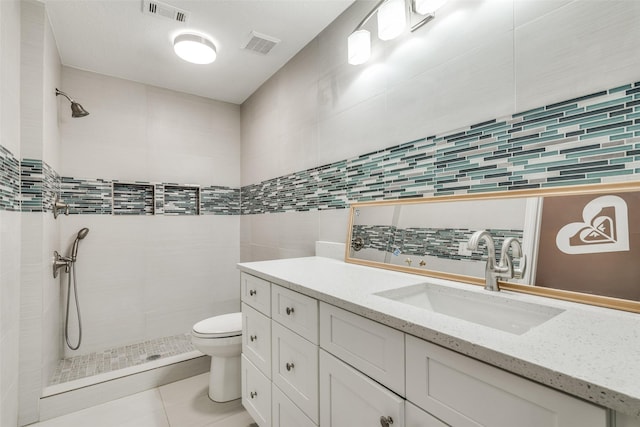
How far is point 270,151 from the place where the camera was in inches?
106

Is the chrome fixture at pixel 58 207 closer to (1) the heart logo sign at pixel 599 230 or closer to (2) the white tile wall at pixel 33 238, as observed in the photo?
(2) the white tile wall at pixel 33 238

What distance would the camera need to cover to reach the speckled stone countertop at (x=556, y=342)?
465 mm

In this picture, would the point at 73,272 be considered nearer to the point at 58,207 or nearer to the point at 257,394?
the point at 58,207

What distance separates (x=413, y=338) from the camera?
0.74 metres

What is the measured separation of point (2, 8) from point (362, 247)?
206 centimetres

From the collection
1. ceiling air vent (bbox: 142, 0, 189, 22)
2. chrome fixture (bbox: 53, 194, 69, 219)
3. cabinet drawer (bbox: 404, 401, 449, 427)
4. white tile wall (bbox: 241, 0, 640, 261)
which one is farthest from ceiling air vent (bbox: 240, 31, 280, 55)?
cabinet drawer (bbox: 404, 401, 449, 427)

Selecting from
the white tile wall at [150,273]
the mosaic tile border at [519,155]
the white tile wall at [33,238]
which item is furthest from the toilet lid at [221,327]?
the mosaic tile border at [519,155]

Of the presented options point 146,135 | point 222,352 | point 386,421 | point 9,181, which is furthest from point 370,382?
point 146,135

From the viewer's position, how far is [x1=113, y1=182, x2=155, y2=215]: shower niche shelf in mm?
2621

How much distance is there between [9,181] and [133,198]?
1.26 metres

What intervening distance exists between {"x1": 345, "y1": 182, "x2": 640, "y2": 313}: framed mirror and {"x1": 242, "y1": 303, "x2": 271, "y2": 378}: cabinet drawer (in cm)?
71

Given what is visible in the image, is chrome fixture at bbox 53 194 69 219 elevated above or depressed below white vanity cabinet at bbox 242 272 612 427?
above

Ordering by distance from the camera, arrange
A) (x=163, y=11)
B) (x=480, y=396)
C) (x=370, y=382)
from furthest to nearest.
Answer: (x=163, y=11)
(x=370, y=382)
(x=480, y=396)

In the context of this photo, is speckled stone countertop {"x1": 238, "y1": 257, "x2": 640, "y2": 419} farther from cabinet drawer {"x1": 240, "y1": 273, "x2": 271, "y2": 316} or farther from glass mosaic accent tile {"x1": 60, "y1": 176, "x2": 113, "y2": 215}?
glass mosaic accent tile {"x1": 60, "y1": 176, "x2": 113, "y2": 215}
